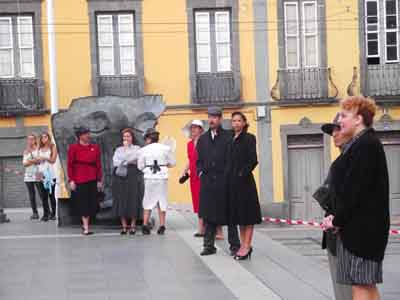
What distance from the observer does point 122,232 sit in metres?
12.8

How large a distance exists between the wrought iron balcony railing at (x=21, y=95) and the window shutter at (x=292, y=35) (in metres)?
7.23

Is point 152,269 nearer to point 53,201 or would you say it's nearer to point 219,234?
point 219,234

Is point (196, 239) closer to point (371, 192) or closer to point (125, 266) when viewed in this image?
point (125, 266)

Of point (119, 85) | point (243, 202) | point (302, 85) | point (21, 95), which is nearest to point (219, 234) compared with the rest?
point (243, 202)

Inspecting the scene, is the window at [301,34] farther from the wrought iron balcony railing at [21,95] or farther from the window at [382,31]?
the wrought iron balcony railing at [21,95]

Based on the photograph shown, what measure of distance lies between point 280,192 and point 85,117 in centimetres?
1197

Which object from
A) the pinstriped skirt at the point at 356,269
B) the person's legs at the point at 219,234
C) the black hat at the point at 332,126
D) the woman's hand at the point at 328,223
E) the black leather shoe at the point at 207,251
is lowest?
the person's legs at the point at 219,234

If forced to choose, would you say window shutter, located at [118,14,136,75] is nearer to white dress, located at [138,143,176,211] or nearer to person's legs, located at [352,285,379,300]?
white dress, located at [138,143,176,211]

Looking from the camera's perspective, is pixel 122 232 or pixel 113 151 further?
pixel 113 151

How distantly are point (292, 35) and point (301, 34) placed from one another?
0.89 feet

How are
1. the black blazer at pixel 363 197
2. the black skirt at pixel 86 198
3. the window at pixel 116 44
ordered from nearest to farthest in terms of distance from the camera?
the black blazer at pixel 363 197
the black skirt at pixel 86 198
the window at pixel 116 44

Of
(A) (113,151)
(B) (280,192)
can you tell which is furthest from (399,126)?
(A) (113,151)

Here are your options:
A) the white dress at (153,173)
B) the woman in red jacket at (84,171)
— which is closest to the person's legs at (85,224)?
the woman in red jacket at (84,171)

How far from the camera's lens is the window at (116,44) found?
23734 millimetres
